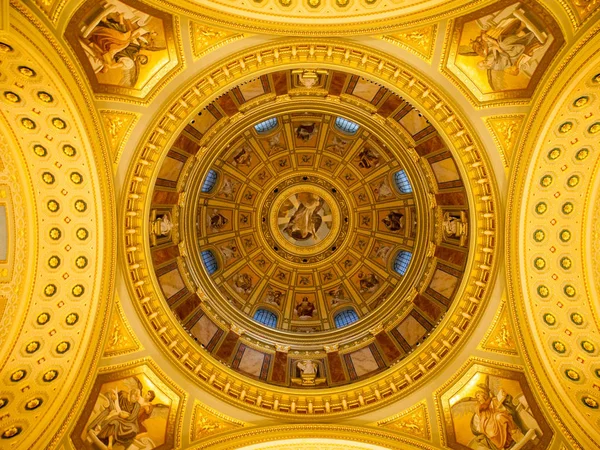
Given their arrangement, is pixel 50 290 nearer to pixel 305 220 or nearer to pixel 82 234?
pixel 82 234

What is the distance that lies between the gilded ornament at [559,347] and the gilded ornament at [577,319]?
912 mm

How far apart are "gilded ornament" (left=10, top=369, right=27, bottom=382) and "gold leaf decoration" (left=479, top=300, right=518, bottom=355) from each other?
630 inches

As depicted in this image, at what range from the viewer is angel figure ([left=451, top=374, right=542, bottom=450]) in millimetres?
15227

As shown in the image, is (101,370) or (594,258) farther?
(101,370)

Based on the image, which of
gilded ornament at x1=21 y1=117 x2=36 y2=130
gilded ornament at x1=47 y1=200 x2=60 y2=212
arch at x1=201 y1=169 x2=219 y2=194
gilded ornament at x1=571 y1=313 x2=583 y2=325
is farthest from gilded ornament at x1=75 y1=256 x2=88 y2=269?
gilded ornament at x1=571 y1=313 x2=583 y2=325

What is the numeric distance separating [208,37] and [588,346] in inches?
636

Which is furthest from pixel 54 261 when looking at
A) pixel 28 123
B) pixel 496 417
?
pixel 496 417

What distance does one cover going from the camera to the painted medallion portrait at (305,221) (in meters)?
27.7

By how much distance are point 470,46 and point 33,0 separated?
498 inches

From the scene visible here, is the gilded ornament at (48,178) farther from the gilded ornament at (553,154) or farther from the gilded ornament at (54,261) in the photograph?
the gilded ornament at (553,154)

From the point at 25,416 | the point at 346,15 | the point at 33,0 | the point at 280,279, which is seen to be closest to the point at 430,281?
the point at 280,279

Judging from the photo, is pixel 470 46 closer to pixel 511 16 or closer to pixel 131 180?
pixel 511 16

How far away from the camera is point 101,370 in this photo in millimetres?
15445

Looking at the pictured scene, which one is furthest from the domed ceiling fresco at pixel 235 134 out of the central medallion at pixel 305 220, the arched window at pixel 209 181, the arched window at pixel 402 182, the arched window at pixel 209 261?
the central medallion at pixel 305 220
